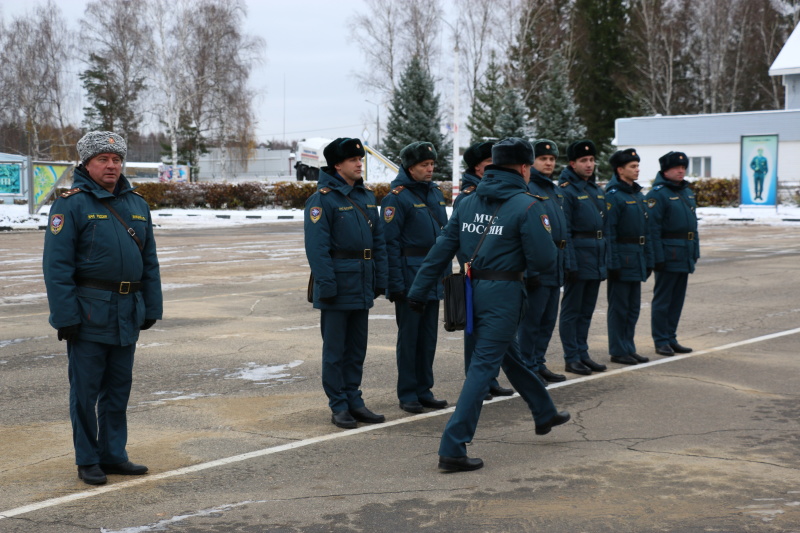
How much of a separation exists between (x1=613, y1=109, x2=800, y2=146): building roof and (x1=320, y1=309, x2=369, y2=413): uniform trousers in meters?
44.4

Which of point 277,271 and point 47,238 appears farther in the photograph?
point 277,271

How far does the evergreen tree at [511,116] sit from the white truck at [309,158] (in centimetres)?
1712

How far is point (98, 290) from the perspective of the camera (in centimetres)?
544

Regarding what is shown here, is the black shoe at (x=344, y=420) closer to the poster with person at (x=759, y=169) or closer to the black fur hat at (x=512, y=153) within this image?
the black fur hat at (x=512, y=153)

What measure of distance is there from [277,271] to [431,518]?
1349cm

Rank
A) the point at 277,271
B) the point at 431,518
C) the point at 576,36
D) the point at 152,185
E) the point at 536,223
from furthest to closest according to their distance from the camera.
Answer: the point at 576,36, the point at 152,185, the point at 277,271, the point at 536,223, the point at 431,518

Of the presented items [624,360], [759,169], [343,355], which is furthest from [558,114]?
[343,355]

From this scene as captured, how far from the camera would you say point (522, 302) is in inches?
231

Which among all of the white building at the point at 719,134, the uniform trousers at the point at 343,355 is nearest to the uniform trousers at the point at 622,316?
the uniform trousers at the point at 343,355

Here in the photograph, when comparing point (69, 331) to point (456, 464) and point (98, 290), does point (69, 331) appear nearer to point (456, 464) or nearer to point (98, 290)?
point (98, 290)

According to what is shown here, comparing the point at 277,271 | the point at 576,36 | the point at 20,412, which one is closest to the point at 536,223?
the point at 20,412

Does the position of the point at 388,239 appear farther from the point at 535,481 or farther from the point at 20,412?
the point at 20,412

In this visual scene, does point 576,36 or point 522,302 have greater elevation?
point 576,36

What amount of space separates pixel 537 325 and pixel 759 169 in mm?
33301
